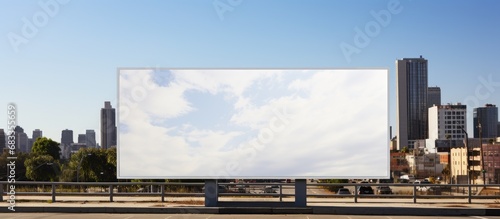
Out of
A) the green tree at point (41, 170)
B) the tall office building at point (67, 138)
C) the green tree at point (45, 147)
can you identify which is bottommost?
the green tree at point (41, 170)

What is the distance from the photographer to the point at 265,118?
2548cm

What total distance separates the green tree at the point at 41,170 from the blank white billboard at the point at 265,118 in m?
50.2

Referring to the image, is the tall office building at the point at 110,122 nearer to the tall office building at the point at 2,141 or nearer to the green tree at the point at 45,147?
the tall office building at the point at 2,141

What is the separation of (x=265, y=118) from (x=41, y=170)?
188ft

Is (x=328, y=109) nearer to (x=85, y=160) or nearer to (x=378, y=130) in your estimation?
(x=378, y=130)

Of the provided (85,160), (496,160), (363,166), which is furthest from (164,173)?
(496,160)

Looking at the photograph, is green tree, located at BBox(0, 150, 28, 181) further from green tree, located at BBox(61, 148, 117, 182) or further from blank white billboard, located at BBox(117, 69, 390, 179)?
blank white billboard, located at BBox(117, 69, 390, 179)

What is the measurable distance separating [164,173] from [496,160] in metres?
160

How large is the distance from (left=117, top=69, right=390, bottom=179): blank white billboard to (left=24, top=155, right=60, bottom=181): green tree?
50197 mm

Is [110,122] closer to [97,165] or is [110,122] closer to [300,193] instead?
[97,165]

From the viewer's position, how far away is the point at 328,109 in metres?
25.4

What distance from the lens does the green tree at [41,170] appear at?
244 ft

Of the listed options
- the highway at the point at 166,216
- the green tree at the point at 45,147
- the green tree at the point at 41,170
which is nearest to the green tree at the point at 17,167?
the green tree at the point at 41,170

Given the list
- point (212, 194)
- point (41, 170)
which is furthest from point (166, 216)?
point (41, 170)
